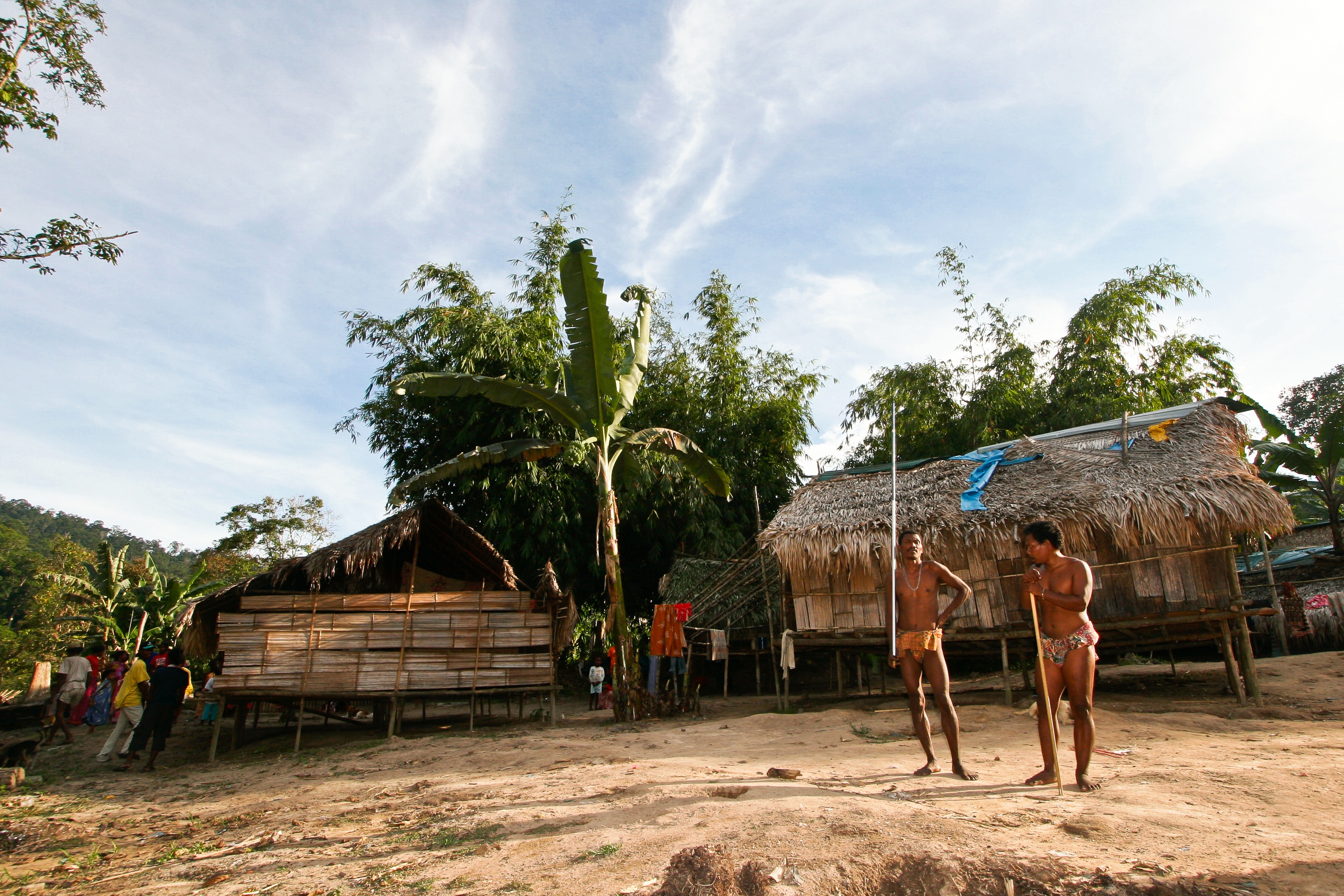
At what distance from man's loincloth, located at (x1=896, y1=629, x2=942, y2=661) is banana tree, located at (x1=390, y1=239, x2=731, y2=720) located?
5228mm

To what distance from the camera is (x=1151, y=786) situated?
4.41 meters

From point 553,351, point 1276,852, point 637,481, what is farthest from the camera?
point 553,351

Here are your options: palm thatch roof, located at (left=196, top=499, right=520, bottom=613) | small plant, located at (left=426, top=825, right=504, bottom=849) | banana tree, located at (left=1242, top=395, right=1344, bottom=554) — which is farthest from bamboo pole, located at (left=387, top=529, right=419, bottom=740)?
banana tree, located at (left=1242, top=395, right=1344, bottom=554)

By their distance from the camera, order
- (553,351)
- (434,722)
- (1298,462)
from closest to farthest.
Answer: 1. (434,722)
2. (1298,462)
3. (553,351)

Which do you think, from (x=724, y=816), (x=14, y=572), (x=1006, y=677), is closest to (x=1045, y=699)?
(x=724, y=816)

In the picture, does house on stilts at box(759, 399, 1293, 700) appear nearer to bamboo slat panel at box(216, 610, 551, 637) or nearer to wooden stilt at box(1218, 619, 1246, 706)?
wooden stilt at box(1218, 619, 1246, 706)

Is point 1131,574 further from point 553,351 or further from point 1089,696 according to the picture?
point 553,351

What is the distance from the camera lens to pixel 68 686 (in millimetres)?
10664

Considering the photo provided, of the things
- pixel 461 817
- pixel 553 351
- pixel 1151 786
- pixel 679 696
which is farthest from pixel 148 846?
pixel 553 351

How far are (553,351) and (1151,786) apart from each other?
13.1 m

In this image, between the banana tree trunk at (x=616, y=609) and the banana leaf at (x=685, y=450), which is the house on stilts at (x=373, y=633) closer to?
the banana tree trunk at (x=616, y=609)

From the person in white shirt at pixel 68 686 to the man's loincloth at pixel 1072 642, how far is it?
41.6 feet

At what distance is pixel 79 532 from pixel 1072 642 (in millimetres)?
81140

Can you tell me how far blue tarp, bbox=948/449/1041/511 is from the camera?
1012 centimetres
